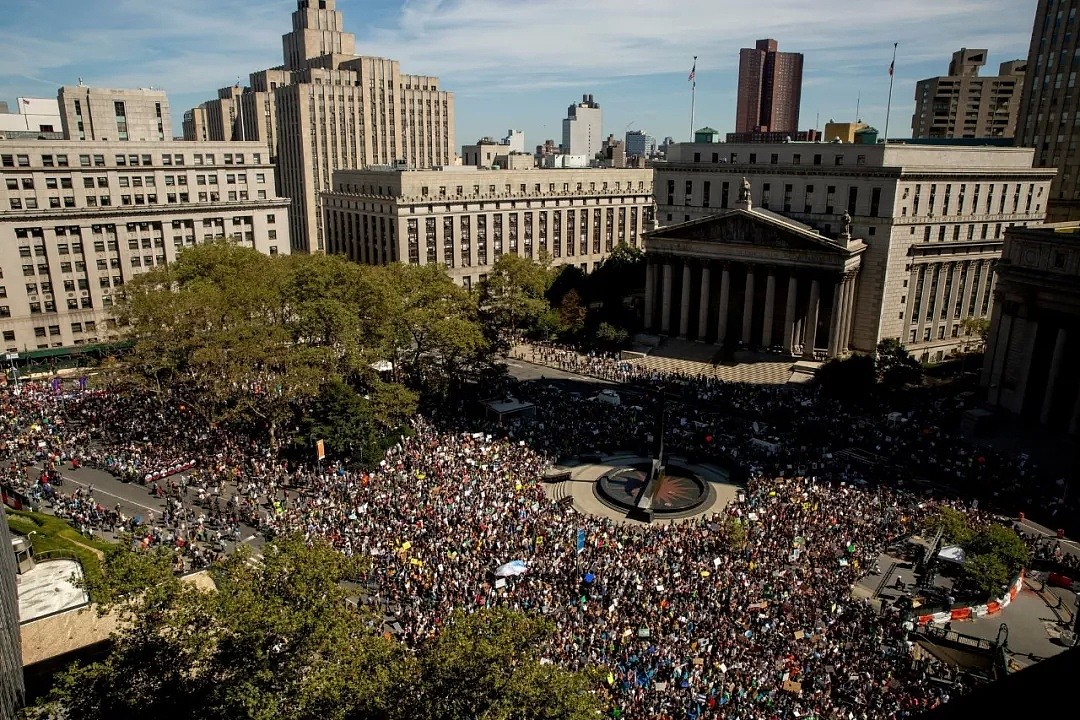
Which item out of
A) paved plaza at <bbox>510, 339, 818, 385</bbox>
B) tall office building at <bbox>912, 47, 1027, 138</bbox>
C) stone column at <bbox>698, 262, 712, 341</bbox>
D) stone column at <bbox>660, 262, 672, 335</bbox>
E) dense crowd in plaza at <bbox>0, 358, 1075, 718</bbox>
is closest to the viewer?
dense crowd in plaza at <bbox>0, 358, 1075, 718</bbox>

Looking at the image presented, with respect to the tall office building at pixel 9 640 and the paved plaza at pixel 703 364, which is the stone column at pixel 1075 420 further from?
the tall office building at pixel 9 640

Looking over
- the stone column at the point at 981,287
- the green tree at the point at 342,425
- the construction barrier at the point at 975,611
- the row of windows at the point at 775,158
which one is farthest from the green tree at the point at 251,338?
the stone column at the point at 981,287

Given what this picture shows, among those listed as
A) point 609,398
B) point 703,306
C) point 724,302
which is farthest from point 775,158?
point 609,398

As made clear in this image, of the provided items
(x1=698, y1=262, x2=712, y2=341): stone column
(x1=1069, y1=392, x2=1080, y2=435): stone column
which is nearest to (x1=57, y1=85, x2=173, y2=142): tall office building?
(x1=698, y1=262, x2=712, y2=341): stone column

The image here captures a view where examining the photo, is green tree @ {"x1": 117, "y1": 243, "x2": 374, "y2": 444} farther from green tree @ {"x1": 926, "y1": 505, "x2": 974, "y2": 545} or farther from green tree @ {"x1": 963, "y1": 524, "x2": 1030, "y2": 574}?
green tree @ {"x1": 963, "y1": 524, "x2": 1030, "y2": 574}

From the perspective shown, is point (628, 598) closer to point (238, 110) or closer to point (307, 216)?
point (307, 216)

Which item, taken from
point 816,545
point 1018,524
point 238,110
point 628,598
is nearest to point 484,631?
point 628,598

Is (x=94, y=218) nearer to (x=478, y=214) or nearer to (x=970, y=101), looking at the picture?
(x=478, y=214)
